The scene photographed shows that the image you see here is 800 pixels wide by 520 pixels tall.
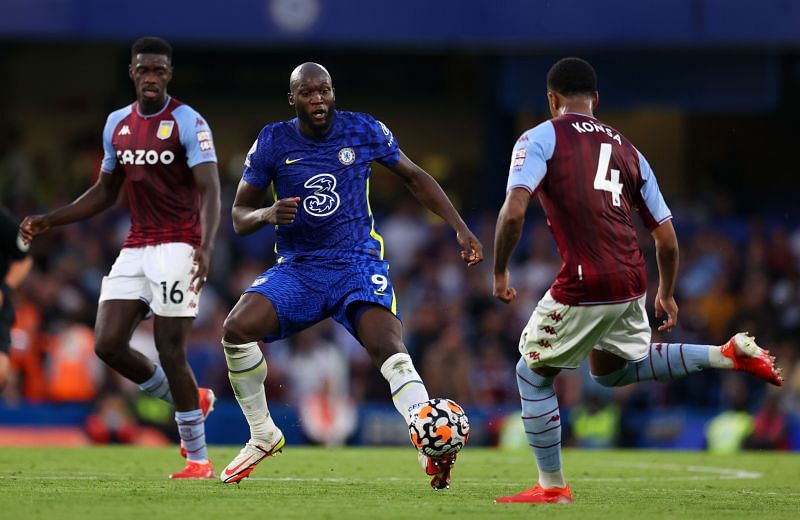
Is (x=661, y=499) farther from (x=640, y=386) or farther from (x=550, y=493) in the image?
(x=640, y=386)

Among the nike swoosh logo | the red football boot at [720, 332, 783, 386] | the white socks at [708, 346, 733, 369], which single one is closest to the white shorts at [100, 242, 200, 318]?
the nike swoosh logo

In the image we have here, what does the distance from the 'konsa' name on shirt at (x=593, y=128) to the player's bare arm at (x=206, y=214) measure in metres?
2.41

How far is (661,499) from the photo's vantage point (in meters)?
8.05

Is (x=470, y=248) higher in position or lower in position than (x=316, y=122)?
lower

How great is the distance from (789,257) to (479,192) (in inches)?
216

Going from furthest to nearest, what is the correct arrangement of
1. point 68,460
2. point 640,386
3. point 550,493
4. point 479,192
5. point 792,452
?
1. point 479,192
2. point 640,386
3. point 792,452
4. point 68,460
5. point 550,493

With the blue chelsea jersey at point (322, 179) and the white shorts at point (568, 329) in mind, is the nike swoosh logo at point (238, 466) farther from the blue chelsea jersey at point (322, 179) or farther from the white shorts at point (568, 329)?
the white shorts at point (568, 329)

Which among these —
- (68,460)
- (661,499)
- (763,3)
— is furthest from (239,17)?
(661,499)

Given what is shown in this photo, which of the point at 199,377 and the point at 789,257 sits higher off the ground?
the point at 789,257

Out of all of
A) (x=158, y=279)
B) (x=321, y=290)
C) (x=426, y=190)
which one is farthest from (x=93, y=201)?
(x=426, y=190)

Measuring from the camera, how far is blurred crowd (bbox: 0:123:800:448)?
16.0 meters

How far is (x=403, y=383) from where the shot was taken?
778cm

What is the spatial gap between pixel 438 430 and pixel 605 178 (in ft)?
5.05

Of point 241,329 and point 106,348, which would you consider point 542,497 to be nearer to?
point 241,329
